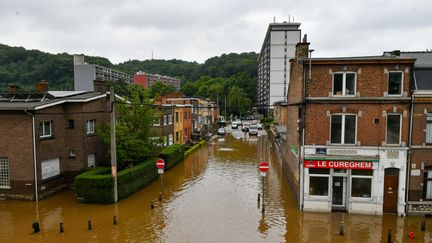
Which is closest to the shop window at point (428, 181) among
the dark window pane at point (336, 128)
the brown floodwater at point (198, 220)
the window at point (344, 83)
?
the brown floodwater at point (198, 220)

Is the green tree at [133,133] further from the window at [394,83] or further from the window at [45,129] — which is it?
the window at [394,83]

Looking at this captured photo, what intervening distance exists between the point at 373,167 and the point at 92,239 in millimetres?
15358

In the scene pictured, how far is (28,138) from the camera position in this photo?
20.0 m

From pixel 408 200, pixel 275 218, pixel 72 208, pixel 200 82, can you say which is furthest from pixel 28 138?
pixel 200 82

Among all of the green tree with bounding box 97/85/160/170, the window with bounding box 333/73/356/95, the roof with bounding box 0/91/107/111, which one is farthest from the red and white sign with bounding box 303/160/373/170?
the roof with bounding box 0/91/107/111

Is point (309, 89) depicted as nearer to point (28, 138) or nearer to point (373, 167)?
point (373, 167)

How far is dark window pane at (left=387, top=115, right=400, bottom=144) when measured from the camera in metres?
17.3

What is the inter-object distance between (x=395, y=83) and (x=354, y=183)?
20.2ft

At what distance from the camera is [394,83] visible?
17.2 m

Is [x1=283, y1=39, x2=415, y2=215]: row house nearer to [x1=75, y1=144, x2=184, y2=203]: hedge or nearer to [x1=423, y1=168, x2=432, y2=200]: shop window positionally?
[x1=423, y1=168, x2=432, y2=200]: shop window

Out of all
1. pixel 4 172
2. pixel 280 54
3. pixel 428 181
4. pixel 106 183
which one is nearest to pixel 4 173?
pixel 4 172

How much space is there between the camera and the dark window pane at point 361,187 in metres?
17.6

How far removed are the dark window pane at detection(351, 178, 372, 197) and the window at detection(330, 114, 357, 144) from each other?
2278mm

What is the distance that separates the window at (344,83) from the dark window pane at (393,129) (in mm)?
Answer: 2616
